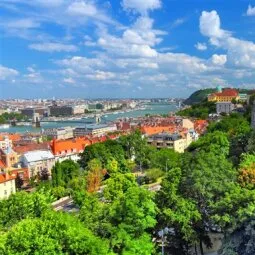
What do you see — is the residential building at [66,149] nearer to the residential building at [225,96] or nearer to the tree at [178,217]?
the tree at [178,217]

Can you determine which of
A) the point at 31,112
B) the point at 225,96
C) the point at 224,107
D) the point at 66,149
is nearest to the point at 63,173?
the point at 66,149

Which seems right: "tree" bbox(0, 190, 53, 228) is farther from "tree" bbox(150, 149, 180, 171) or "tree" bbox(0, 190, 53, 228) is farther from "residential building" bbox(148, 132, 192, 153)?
"residential building" bbox(148, 132, 192, 153)

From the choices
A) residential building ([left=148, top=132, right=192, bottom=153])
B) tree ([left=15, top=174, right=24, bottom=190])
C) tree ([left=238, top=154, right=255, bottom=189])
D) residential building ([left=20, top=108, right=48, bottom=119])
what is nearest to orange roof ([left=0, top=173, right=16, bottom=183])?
tree ([left=15, top=174, right=24, bottom=190])

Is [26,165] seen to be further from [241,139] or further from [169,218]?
[169,218]

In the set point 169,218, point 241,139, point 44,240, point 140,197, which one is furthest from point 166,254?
point 241,139

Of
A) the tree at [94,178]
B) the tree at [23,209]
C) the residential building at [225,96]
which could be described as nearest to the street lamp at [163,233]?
the tree at [23,209]

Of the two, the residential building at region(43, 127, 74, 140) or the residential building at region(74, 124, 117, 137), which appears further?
the residential building at region(74, 124, 117, 137)
